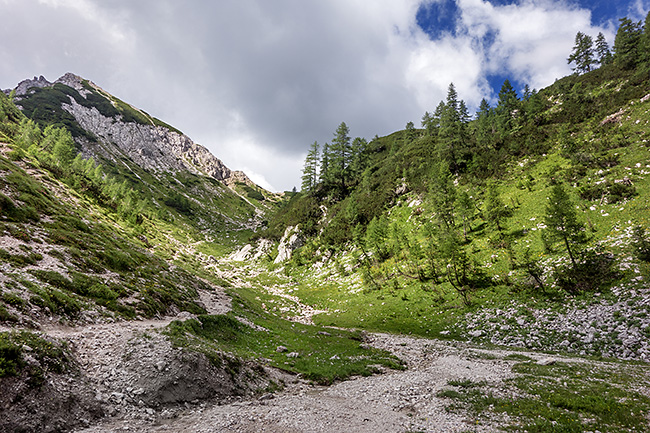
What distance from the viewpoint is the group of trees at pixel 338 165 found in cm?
10206

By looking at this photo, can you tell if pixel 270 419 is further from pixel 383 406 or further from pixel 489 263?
pixel 489 263

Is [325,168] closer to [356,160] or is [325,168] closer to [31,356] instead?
[356,160]

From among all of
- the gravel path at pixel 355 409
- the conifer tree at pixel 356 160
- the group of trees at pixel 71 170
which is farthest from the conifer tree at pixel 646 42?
the group of trees at pixel 71 170

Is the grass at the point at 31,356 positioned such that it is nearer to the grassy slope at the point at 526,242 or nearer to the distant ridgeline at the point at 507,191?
the grassy slope at the point at 526,242

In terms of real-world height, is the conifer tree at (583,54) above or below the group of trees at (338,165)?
above

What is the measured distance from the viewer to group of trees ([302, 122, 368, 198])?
102062 mm

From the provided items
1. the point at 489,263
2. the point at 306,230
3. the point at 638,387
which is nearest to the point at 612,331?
the point at 638,387

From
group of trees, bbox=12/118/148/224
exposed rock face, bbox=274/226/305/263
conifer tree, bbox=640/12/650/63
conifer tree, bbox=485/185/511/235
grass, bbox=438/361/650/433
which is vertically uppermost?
conifer tree, bbox=640/12/650/63

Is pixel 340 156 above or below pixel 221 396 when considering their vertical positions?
above

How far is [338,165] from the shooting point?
10212 cm

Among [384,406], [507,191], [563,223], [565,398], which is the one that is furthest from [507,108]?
[384,406]

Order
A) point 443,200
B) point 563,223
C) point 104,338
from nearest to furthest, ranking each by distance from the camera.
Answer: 1. point 104,338
2. point 563,223
3. point 443,200

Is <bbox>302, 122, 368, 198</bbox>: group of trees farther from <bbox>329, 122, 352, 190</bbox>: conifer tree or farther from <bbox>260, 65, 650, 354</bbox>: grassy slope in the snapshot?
<bbox>260, 65, 650, 354</bbox>: grassy slope

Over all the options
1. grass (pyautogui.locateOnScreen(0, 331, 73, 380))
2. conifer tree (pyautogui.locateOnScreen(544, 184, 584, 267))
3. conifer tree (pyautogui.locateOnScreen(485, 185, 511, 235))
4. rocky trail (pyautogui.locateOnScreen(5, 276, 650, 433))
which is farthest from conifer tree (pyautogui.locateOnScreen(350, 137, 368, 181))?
grass (pyautogui.locateOnScreen(0, 331, 73, 380))
